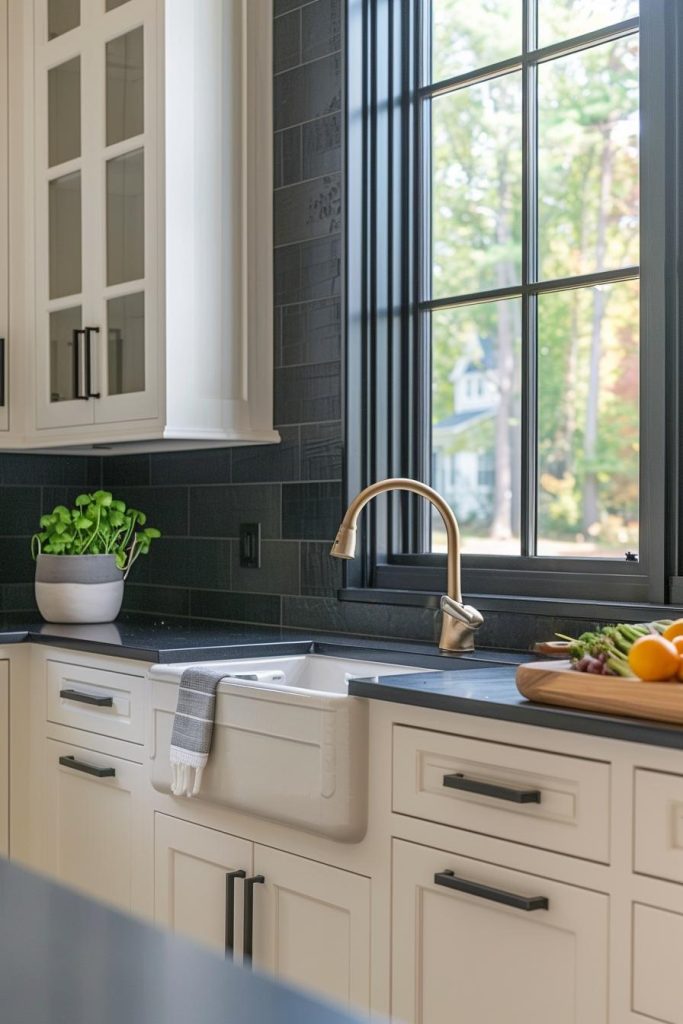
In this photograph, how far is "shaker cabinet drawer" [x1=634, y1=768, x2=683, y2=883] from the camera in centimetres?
155

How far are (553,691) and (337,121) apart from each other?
1760 mm

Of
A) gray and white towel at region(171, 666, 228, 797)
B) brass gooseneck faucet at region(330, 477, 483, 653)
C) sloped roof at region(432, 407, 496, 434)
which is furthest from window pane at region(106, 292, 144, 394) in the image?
sloped roof at region(432, 407, 496, 434)

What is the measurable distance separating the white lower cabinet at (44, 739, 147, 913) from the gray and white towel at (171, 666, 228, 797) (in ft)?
0.95

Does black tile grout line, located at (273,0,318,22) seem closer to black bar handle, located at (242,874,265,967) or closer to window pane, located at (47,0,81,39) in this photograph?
window pane, located at (47,0,81,39)

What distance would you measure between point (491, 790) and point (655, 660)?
0.31m

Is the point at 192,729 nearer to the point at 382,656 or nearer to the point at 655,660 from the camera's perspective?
the point at 382,656

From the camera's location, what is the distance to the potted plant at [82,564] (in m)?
3.27

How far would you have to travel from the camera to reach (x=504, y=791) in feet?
5.73

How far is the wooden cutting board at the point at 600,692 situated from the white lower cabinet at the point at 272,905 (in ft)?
1.60

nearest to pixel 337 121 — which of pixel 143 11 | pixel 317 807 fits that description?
pixel 143 11

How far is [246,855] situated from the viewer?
225 cm

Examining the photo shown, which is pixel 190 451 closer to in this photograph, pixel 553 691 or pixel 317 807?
pixel 317 807

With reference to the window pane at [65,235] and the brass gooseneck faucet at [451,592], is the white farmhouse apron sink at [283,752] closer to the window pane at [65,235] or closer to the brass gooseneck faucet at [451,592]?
the brass gooseneck faucet at [451,592]

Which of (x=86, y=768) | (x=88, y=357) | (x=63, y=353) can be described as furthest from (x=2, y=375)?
(x=86, y=768)
